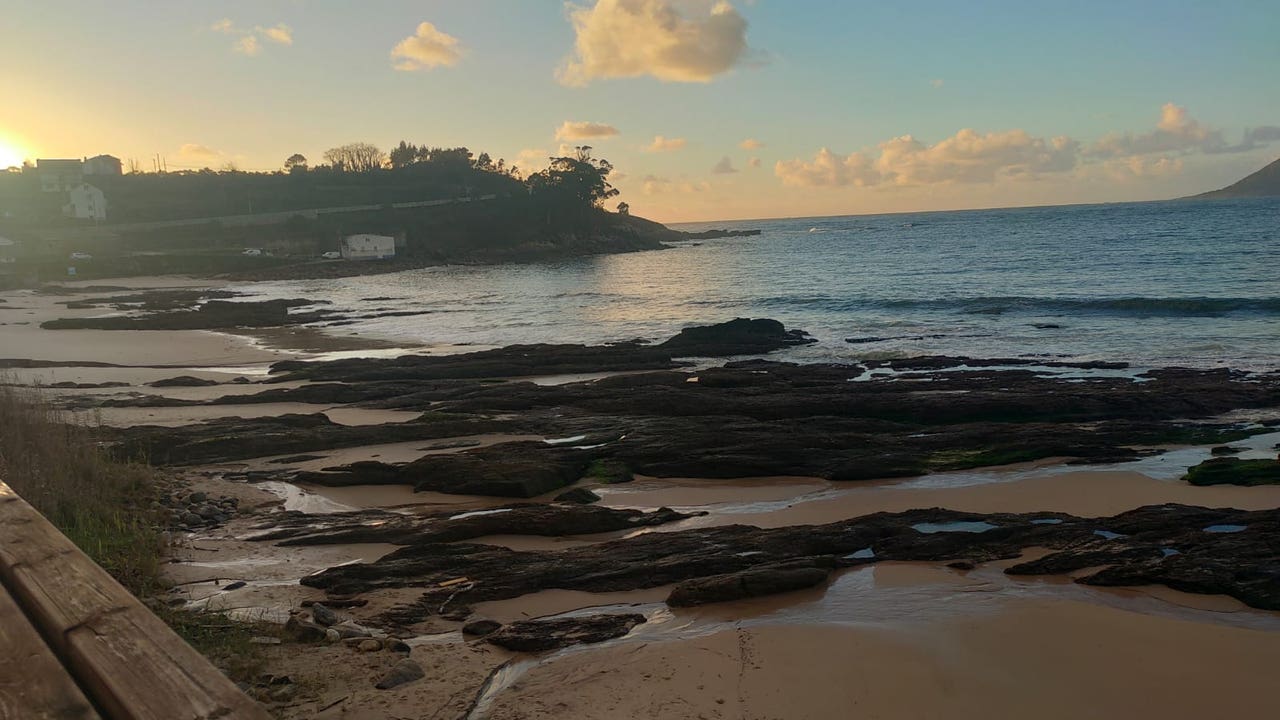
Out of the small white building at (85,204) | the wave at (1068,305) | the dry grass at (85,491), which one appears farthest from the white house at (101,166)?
the dry grass at (85,491)

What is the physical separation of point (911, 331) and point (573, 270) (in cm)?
5387

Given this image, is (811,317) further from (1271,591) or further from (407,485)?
(1271,591)

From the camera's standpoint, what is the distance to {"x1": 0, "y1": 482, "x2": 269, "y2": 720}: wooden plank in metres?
1.89

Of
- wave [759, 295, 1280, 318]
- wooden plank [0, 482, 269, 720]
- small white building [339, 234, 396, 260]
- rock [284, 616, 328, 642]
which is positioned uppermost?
small white building [339, 234, 396, 260]

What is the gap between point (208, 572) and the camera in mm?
8273

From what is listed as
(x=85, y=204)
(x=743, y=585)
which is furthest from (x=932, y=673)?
(x=85, y=204)

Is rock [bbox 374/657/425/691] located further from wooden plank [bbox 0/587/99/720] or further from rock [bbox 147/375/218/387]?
rock [bbox 147/375/218/387]

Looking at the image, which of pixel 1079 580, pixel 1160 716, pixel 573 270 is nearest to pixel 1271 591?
pixel 1079 580

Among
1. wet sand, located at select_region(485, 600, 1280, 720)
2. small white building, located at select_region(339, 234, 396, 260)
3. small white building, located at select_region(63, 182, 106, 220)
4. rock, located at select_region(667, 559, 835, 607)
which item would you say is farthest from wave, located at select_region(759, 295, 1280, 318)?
small white building, located at select_region(63, 182, 106, 220)

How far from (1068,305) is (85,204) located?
3729 inches

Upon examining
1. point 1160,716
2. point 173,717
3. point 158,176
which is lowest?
point 1160,716

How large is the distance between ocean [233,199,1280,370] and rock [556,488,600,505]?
14.1 meters

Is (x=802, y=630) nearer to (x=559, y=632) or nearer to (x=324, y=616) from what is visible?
(x=559, y=632)

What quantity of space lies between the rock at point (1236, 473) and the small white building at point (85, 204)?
103 meters
